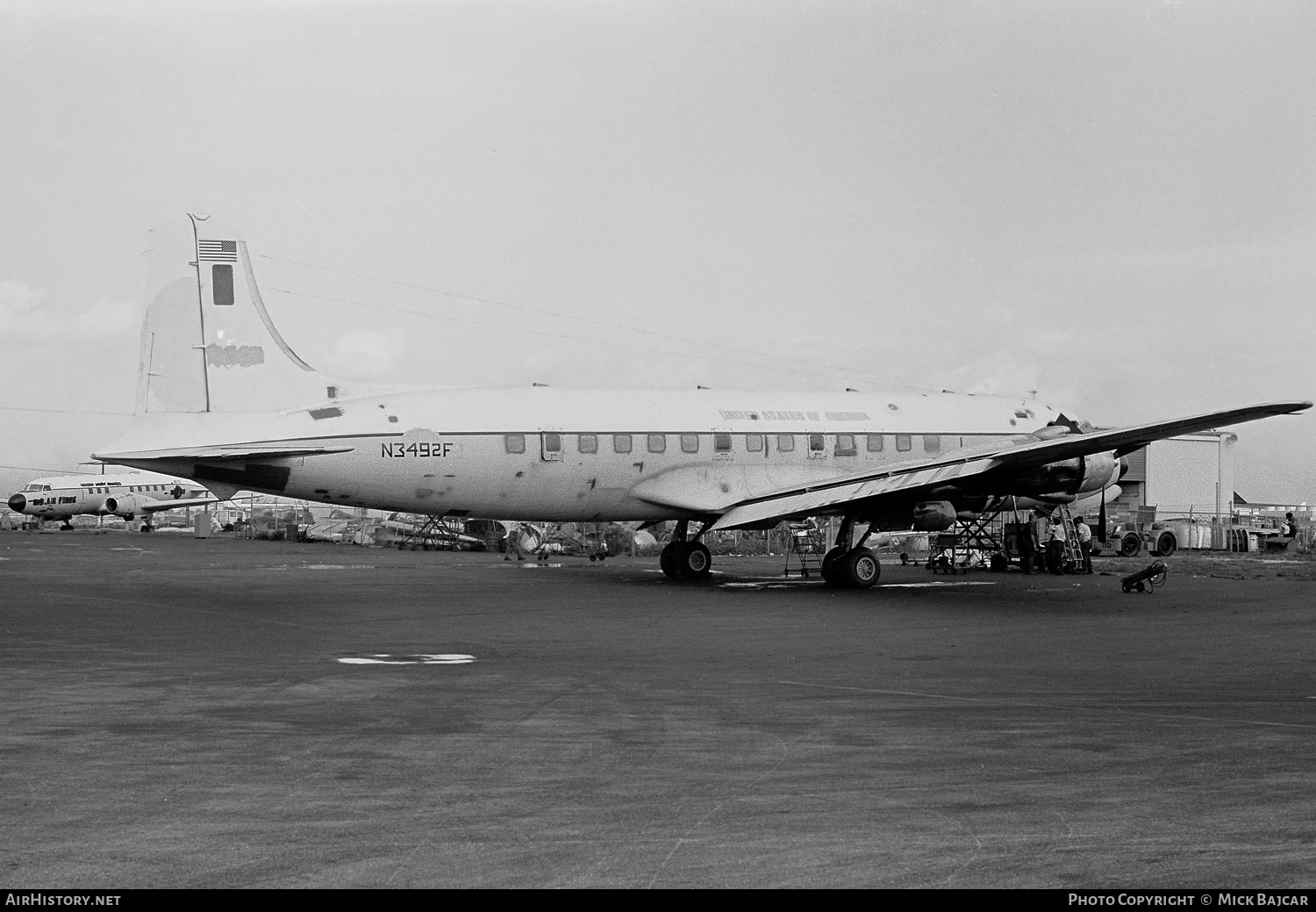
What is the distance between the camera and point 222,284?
28.1m

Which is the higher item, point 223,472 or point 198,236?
point 198,236

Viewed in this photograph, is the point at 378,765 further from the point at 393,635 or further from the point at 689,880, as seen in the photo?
the point at 393,635

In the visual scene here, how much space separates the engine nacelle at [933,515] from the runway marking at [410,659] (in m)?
15.5

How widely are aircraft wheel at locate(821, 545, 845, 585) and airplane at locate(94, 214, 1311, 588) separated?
65mm

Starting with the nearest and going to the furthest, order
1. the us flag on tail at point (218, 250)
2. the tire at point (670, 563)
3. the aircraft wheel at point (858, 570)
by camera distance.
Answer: the us flag on tail at point (218, 250), the aircraft wheel at point (858, 570), the tire at point (670, 563)

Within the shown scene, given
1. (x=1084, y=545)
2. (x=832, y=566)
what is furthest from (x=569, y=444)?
(x=1084, y=545)

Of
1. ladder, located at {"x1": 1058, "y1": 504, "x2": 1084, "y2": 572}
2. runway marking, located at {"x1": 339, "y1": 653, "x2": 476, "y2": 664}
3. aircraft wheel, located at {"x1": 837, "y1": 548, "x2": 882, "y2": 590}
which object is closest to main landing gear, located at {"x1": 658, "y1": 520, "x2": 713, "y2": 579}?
aircraft wheel, located at {"x1": 837, "y1": 548, "x2": 882, "y2": 590}

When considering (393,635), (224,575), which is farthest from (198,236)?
(393,635)

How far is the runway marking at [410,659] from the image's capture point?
50.9 ft

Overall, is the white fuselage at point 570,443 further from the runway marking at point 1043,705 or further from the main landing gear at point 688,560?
the runway marking at point 1043,705

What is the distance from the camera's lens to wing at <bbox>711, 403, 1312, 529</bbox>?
79.5 feet

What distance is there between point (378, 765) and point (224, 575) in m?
26.9

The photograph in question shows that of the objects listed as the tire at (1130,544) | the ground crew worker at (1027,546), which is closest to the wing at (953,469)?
the ground crew worker at (1027,546)

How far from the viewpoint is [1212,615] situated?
74.2 ft
